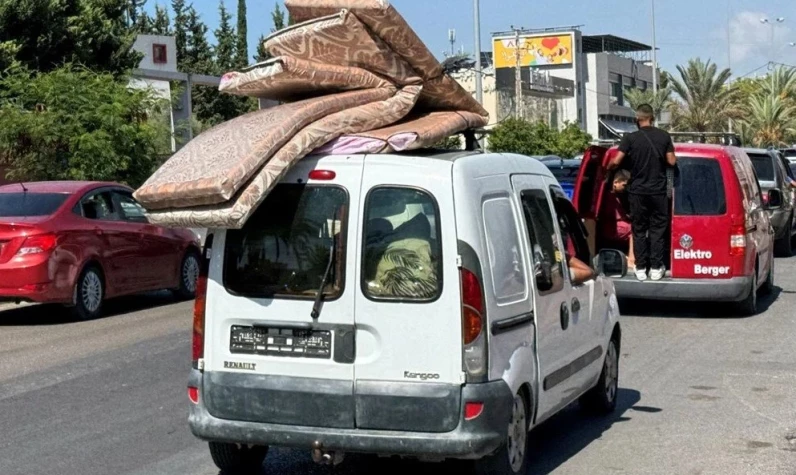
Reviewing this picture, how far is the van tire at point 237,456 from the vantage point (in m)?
6.73

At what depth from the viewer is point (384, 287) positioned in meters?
6.00

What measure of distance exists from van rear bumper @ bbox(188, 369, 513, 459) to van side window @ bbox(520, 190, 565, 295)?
911 mm

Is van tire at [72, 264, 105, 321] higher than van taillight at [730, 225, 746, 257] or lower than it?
lower

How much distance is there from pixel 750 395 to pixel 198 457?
14.3 ft

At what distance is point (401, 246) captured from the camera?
600 centimetres

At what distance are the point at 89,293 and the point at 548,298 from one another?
28.3 ft

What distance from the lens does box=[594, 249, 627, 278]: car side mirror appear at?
8.00 meters

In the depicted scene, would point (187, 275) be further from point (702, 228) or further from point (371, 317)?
point (371, 317)

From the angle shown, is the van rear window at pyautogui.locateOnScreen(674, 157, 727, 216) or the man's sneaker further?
the man's sneaker

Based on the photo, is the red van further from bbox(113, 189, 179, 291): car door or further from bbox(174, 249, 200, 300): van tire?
bbox(174, 249, 200, 300): van tire

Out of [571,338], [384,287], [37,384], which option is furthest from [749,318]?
[384,287]

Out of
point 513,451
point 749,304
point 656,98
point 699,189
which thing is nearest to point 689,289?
point 749,304

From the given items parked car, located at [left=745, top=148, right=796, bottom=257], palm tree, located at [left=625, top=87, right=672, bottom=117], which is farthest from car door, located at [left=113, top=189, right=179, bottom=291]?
palm tree, located at [left=625, top=87, right=672, bottom=117]

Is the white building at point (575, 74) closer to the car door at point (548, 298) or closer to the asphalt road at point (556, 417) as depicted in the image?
the asphalt road at point (556, 417)
